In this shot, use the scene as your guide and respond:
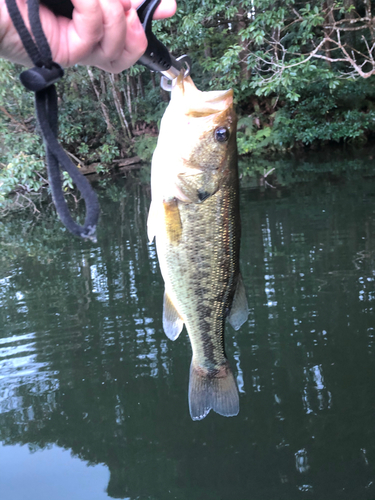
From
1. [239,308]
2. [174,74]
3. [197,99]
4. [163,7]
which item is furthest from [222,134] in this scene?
[239,308]

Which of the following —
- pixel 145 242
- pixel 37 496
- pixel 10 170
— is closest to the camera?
pixel 37 496

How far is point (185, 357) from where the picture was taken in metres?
5.19

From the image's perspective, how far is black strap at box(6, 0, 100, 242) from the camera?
1.05 m

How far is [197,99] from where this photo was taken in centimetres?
183

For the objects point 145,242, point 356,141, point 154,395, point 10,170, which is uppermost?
point 356,141

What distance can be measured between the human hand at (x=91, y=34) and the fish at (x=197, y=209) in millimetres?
395

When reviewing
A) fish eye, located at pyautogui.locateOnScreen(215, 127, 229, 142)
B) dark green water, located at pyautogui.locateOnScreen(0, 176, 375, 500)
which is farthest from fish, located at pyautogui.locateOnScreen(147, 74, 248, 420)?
dark green water, located at pyautogui.locateOnScreen(0, 176, 375, 500)

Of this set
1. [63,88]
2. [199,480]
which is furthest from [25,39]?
[63,88]

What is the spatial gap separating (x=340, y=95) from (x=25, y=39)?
20.0 meters

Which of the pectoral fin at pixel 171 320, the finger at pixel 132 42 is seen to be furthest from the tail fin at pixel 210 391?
the finger at pixel 132 42

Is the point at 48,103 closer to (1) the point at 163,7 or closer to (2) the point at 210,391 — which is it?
(1) the point at 163,7

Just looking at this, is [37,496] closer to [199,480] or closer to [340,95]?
[199,480]

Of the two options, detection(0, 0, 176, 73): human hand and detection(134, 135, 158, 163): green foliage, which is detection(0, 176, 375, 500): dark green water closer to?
detection(0, 0, 176, 73): human hand

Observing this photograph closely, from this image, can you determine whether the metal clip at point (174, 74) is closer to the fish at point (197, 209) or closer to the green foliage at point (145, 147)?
the fish at point (197, 209)
